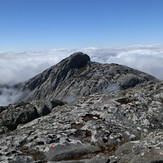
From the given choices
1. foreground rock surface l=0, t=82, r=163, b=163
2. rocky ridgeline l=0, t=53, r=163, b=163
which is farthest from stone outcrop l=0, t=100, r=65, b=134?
foreground rock surface l=0, t=82, r=163, b=163

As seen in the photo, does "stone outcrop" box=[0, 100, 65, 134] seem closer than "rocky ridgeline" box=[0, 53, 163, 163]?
No

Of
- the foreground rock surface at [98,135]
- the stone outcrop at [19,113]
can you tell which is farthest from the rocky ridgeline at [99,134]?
the stone outcrop at [19,113]

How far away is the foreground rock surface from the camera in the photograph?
12.6 m

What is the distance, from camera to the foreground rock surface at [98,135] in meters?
12.6

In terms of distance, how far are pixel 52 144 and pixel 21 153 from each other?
8.35ft

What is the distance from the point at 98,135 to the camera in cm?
1642

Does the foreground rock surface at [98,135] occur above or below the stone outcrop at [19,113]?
above

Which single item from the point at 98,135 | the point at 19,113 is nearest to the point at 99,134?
the point at 98,135

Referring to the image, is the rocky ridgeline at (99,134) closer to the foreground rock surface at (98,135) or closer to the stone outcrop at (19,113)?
the foreground rock surface at (98,135)

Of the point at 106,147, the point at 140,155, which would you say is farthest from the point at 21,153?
the point at 140,155

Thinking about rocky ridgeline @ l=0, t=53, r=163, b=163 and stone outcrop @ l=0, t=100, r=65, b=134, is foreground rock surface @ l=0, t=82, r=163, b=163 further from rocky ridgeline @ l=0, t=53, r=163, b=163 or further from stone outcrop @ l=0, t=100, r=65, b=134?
stone outcrop @ l=0, t=100, r=65, b=134

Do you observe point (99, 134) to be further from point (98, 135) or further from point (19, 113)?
point (19, 113)

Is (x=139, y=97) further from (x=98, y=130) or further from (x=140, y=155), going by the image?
(x=140, y=155)

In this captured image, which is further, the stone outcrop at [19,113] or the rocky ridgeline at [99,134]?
the stone outcrop at [19,113]
